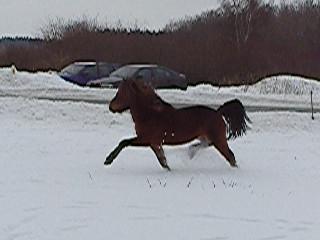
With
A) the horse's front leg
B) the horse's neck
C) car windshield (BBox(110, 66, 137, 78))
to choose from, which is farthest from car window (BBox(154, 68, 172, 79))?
the horse's front leg

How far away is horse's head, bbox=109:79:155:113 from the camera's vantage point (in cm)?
1060

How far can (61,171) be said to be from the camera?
10.1 metres

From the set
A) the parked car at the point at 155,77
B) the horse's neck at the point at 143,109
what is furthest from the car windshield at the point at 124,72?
the horse's neck at the point at 143,109

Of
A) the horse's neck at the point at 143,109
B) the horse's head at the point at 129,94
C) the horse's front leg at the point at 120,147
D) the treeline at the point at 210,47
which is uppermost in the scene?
the horse's head at the point at 129,94

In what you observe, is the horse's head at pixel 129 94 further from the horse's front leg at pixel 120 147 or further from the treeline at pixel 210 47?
the treeline at pixel 210 47

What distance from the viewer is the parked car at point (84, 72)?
107 feet

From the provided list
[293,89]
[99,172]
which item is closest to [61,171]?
[99,172]

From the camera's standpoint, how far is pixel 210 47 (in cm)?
4422

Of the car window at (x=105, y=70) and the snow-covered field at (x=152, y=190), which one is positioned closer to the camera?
the snow-covered field at (x=152, y=190)

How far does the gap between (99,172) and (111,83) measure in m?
20.5

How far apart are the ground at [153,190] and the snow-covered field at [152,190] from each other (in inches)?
0.4

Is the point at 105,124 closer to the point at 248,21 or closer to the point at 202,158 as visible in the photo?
the point at 202,158

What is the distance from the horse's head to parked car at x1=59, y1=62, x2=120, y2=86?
2162 centimetres

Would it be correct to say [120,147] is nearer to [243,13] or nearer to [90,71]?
[90,71]
